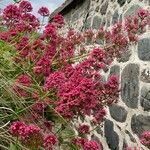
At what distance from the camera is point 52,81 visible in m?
2.86

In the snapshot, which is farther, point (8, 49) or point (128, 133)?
point (128, 133)

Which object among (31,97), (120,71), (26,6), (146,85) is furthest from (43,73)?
(120,71)

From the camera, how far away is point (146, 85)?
446 centimetres

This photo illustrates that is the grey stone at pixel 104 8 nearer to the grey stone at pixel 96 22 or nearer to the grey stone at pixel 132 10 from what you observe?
the grey stone at pixel 96 22

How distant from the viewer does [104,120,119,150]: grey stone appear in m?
4.98

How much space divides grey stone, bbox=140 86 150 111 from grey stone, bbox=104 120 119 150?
673 mm

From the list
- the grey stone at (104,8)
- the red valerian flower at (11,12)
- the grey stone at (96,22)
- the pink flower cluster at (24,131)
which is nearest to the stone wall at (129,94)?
the grey stone at (104,8)

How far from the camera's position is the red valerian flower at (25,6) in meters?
4.15

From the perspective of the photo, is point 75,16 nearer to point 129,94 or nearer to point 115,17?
point 115,17

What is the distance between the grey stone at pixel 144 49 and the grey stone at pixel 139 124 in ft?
1.91

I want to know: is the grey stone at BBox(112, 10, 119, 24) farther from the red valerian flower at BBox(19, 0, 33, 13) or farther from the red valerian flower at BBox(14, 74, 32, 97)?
the red valerian flower at BBox(14, 74, 32, 97)

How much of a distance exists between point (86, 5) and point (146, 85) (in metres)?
3.14

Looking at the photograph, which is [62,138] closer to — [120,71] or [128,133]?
[128,133]

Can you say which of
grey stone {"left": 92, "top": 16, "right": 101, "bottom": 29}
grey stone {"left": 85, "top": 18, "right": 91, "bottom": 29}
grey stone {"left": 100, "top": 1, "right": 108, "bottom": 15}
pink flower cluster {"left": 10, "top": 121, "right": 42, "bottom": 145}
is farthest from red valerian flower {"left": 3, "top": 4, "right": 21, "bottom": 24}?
grey stone {"left": 85, "top": 18, "right": 91, "bottom": 29}
